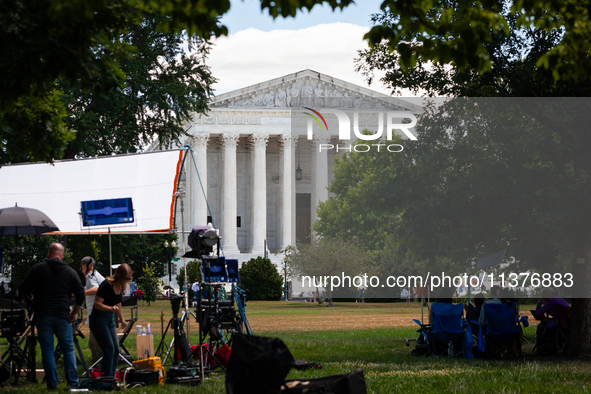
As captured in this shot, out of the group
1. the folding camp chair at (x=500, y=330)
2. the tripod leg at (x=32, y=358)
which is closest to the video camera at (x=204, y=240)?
the tripod leg at (x=32, y=358)

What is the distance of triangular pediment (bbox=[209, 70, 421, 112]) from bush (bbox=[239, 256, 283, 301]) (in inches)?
684

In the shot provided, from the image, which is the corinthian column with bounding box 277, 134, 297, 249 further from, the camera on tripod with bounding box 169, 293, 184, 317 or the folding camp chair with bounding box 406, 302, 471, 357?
the camera on tripod with bounding box 169, 293, 184, 317

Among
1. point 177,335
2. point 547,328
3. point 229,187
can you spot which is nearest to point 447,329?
point 547,328

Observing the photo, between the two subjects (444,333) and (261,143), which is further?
(261,143)

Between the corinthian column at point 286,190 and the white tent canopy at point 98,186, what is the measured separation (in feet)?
155

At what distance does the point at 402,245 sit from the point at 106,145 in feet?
51.1

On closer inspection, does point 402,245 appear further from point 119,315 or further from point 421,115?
point 119,315

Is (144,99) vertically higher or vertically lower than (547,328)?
higher

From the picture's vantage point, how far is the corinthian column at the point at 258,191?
209 feet

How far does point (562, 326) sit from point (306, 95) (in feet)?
162

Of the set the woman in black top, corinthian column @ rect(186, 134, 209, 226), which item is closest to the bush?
corinthian column @ rect(186, 134, 209, 226)

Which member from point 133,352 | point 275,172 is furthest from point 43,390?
point 275,172

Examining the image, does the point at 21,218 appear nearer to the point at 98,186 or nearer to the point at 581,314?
the point at 98,186

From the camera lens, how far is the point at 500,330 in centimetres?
1316
